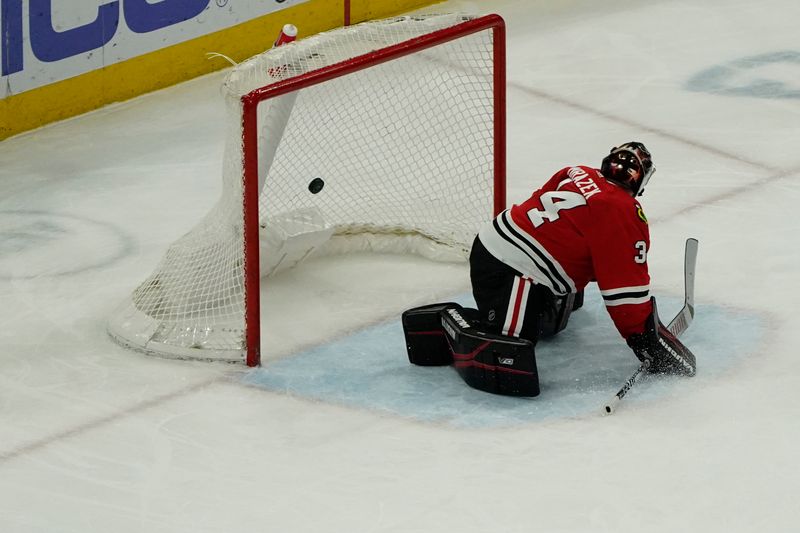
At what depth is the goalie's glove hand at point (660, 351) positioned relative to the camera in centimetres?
423

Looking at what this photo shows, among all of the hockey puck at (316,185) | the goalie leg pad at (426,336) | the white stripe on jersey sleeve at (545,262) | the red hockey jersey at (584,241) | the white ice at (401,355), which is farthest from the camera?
the hockey puck at (316,185)

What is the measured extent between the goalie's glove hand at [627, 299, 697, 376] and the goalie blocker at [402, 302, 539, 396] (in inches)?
11.3

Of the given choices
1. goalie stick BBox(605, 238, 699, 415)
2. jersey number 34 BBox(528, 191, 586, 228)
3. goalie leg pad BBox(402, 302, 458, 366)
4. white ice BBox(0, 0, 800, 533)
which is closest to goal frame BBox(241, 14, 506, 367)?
white ice BBox(0, 0, 800, 533)

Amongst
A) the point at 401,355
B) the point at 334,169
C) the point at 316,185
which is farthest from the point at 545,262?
the point at 334,169

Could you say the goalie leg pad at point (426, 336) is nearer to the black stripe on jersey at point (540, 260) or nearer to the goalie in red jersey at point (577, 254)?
the goalie in red jersey at point (577, 254)

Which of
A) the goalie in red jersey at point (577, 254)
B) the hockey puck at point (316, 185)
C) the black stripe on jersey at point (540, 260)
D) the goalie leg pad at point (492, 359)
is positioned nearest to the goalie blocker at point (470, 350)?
the goalie leg pad at point (492, 359)

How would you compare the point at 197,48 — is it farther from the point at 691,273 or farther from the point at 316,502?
the point at 316,502

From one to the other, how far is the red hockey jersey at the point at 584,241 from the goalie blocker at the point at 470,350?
0.21m

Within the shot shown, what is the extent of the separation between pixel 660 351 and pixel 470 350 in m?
0.50

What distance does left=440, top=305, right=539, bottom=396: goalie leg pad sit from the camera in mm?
4191

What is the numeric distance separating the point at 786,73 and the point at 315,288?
2.69 m

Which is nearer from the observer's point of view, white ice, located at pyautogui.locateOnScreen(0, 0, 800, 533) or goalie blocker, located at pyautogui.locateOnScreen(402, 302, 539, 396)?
white ice, located at pyautogui.locateOnScreen(0, 0, 800, 533)

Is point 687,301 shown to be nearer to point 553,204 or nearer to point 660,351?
point 660,351

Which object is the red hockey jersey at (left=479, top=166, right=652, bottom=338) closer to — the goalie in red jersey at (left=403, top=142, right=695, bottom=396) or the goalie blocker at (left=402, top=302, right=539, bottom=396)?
the goalie in red jersey at (left=403, top=142, right=695, bottom=396)
